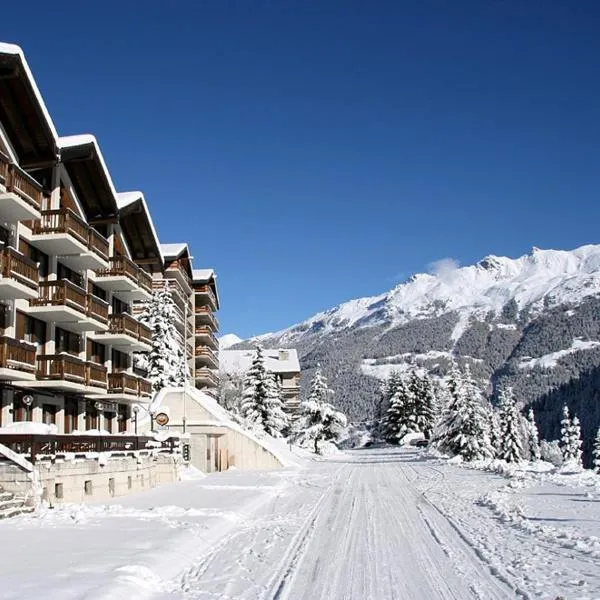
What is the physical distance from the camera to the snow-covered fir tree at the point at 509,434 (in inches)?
2953

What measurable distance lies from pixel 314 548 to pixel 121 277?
23743mm

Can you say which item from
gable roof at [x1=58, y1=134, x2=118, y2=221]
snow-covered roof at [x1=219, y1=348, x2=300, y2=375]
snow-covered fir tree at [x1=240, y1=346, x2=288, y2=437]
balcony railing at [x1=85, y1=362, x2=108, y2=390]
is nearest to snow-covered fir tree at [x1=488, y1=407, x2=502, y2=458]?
snow-covered fir tree at [x1=240, y1=346, x2=288, y2=437]

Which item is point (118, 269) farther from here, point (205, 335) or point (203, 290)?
point (203, 290)

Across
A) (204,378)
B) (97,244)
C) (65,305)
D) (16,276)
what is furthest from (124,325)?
(204,378)

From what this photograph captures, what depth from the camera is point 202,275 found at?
78.9m

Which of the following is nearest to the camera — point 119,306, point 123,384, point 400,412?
point 123,384

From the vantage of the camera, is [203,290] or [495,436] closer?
[203,290]

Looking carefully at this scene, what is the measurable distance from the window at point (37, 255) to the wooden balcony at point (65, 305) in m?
1.31

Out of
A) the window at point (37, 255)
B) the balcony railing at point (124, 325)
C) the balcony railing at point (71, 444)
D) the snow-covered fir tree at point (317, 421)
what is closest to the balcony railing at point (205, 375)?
the snow-covered fir tree at point (317, 421)

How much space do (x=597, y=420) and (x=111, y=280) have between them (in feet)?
499

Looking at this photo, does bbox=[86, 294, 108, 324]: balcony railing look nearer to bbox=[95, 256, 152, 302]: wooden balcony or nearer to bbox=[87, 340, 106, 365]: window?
bbox=[87, 340, 106, 365]: window

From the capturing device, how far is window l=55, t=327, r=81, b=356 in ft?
99.7

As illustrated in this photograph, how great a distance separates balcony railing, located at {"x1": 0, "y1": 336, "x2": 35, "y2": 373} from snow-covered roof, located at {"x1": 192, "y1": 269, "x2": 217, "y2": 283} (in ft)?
170

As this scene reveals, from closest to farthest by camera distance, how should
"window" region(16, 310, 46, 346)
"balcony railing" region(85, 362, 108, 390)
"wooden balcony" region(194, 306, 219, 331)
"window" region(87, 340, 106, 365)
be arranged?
"window" region(16, 310, 46, 346), "balcony railing" region(85, 362, 108, 390), "window" region(87, 340, 106, 365), "wooden balcony" region(194, 306, 219, 331)
